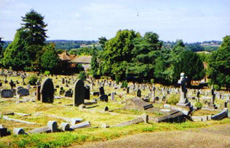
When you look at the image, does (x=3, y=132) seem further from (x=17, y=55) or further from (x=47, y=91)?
(x=17, y=55)

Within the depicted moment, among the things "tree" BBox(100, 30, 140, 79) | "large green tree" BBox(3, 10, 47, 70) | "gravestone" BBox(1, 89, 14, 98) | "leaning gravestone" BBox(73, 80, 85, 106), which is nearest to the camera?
"leaning gravestone" BBox(73, 80, 85, 106)

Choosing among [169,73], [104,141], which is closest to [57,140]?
[104,141]

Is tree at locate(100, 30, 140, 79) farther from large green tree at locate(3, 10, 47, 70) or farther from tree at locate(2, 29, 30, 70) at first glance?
tree at locate(2, 29, 30, 70)

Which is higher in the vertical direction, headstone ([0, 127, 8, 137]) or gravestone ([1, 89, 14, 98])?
gravestone ([1, 89, 14, 98])

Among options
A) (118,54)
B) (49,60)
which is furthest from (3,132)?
(49,60)

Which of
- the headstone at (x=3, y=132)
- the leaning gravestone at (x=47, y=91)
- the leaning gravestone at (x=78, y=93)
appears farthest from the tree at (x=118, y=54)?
the headstone at (x=3, y=132)

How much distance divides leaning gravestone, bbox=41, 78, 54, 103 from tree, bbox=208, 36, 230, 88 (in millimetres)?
31879

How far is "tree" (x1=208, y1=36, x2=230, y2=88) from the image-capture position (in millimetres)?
44897

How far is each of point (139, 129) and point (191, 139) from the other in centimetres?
248

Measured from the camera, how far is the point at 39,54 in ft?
204

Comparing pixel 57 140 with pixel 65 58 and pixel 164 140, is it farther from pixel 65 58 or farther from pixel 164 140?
pixel 65 58

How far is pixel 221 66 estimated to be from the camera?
4803 cm

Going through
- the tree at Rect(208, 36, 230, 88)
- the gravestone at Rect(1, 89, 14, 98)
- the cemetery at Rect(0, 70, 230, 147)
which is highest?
the tree at Rect(208, 36, 230, 88)

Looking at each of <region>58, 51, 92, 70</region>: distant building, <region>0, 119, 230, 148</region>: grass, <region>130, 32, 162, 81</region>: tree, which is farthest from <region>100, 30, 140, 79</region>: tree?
<region>0, 119, 230, 148</region>: grass
